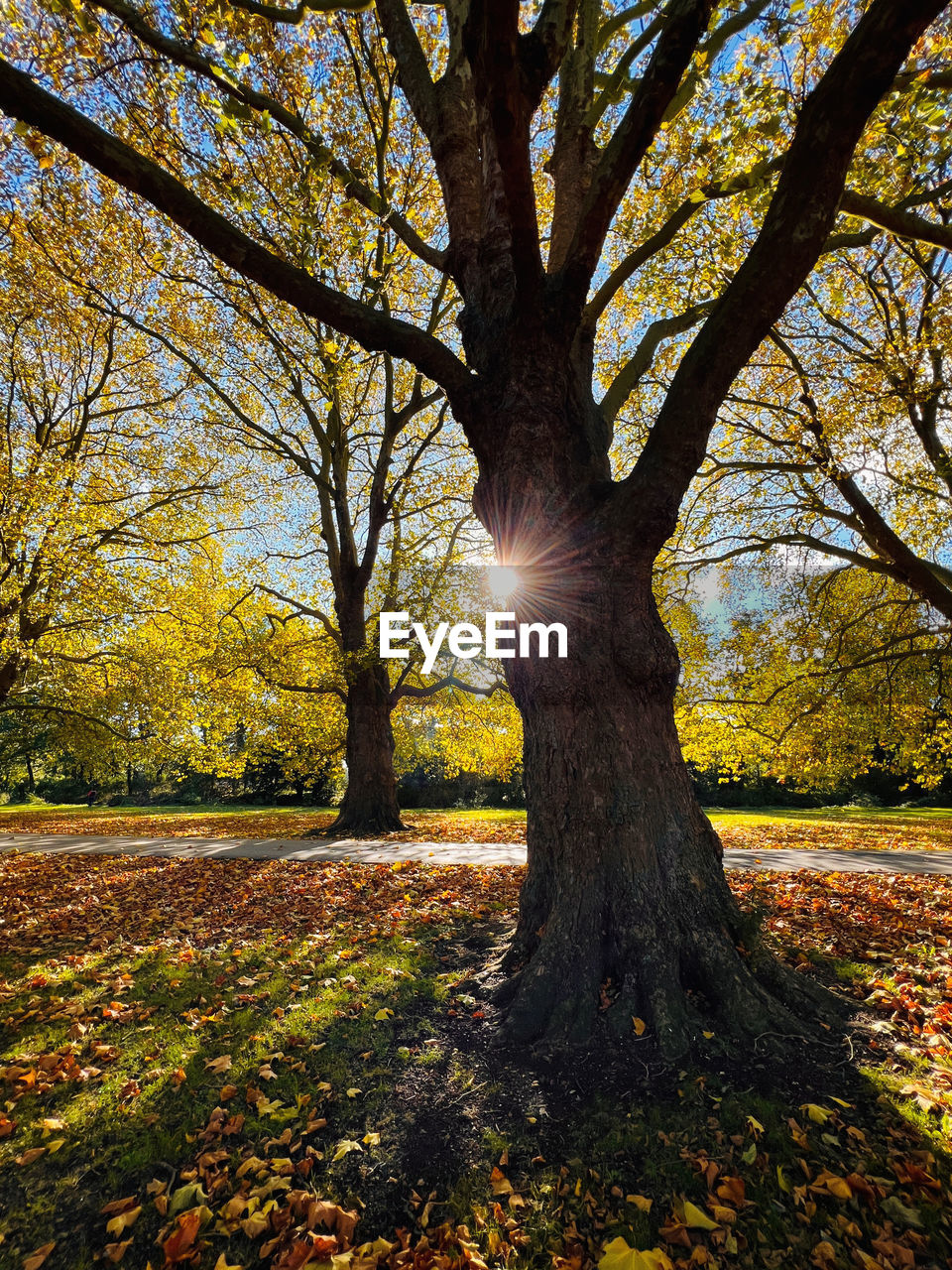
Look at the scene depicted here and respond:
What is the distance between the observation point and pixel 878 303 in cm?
970

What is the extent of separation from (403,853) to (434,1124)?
22.6 ft

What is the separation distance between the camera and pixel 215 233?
3596 mm

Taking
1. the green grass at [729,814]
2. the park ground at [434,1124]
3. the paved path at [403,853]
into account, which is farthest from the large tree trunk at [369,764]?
the park ground at [434,1124]

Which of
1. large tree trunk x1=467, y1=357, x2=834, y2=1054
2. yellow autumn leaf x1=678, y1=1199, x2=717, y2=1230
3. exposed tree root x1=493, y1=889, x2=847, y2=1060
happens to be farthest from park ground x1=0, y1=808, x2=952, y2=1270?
large tree trunk x1=467, y1=357, x2=834, y2=1054

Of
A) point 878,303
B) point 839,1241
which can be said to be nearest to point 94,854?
point 839,1241

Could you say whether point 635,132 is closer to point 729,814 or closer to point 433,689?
point 433,689

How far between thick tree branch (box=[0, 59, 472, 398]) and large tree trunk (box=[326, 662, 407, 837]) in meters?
9.44

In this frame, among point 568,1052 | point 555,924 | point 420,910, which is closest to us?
point 568,1052

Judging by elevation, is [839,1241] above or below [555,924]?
below

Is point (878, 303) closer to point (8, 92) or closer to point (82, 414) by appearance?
point (8, 92)

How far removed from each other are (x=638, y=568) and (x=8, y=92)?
15.0 feet

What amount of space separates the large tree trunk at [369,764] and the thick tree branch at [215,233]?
371 inches

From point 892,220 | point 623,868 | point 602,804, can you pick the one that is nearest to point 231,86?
point 892,220

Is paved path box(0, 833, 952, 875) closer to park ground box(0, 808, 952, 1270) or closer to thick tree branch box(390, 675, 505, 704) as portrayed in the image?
thick tree branch box(390, 675, 505, 704)
